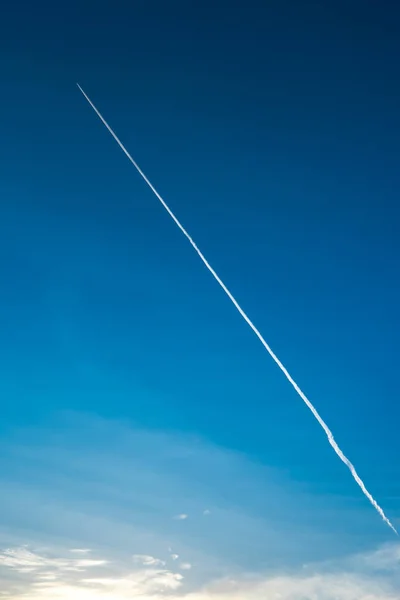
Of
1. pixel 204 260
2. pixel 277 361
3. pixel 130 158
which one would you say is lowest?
pixel 277 361

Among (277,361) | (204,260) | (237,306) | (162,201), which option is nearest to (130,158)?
(162,201)

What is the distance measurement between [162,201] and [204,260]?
32.6ft

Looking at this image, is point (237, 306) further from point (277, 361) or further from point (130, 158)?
point (130, 158)

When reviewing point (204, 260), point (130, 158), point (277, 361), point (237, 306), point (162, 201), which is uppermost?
point (130, 158)

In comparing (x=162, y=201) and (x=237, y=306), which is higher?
(x=162, y=201)

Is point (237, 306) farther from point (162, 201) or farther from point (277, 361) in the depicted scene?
point (162, 201)

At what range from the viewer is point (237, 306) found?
172 ft

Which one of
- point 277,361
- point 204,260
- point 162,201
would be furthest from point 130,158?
point 277,361

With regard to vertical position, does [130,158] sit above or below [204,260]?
above

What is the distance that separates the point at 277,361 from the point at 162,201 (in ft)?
91.7

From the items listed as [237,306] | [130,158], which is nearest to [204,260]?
[237,306]

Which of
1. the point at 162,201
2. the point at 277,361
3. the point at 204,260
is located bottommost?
the point at 277,361

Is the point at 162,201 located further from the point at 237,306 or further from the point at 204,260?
the point at 237,306

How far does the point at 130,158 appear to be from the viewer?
49562mm
